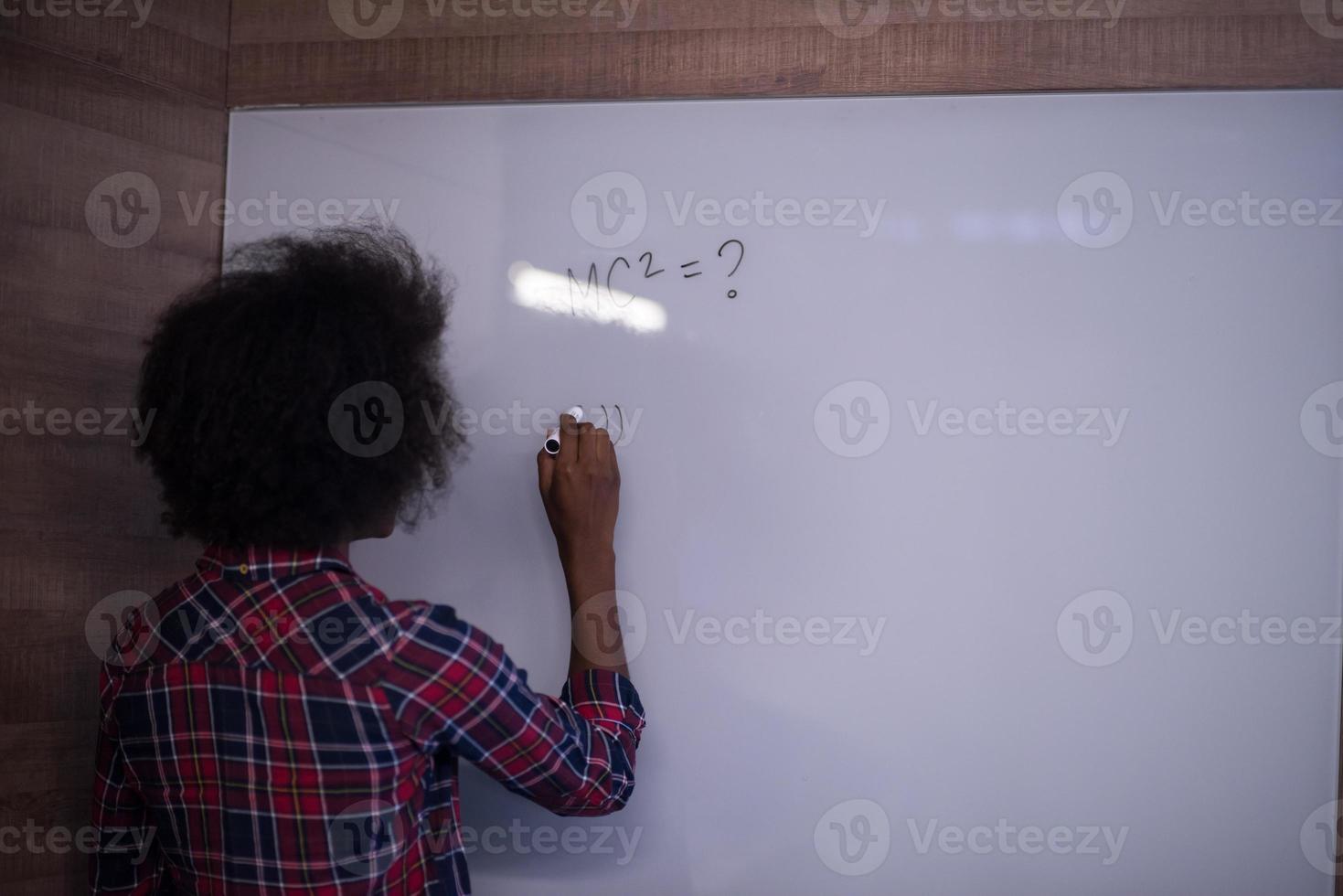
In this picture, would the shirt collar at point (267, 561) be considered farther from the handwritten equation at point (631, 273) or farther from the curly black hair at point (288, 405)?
the handwritten equation at point (631, 273)

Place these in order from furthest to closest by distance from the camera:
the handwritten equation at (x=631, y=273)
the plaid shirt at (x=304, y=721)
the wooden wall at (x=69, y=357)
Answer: the handwritten equation at (x=631, y=273)
the wooden wall at (x=69, y=357)
the plaid shirt at (x=304, y=721)

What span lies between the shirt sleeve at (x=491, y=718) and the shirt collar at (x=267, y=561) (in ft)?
0.36

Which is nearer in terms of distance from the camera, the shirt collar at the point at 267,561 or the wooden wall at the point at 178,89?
the shirt collar at the point at 267,561

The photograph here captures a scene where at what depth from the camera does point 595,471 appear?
1034 millimetres

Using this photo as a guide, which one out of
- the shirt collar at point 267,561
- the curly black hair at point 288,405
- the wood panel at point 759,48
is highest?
the wood panel at point 759,48

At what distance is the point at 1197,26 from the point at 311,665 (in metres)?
1.15

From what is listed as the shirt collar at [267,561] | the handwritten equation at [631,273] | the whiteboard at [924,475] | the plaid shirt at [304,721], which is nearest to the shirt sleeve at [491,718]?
the plaid shirt at [304,721]

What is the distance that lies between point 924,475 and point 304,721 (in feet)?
2.30

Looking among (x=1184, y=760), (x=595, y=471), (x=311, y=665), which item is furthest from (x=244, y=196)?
(x=1184, y=760)

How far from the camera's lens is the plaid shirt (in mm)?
722

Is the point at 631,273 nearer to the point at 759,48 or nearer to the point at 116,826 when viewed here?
the point at 759,48

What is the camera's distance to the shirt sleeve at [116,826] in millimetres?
828

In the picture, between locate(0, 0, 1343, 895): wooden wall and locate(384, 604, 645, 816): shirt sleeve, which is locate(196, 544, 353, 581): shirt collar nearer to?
locate(384, 604, 645, 816): shirt sleeve

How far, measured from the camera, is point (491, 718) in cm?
75
